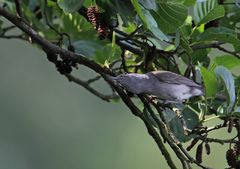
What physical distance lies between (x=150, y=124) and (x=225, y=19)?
47cm

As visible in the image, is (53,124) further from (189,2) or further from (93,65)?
(189,2)

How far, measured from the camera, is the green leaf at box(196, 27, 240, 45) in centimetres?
218

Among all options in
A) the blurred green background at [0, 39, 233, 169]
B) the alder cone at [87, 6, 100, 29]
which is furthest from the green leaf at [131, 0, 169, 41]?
the blurred green background at [0, 39, 233, 169]

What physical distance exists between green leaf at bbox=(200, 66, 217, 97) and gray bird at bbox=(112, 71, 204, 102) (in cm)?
12

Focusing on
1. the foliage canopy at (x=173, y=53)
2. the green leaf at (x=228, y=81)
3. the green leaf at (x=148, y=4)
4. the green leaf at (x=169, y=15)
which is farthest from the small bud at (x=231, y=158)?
the green leaf at (x=148, y=4)

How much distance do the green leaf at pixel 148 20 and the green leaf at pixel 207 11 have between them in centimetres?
24

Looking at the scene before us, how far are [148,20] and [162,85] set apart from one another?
0.39 meters

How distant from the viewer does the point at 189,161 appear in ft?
6.79

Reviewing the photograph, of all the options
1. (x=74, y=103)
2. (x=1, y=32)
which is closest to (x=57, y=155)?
(x=74, y=103)

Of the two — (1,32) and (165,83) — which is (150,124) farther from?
(1,32)

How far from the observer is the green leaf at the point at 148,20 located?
73.1 inches

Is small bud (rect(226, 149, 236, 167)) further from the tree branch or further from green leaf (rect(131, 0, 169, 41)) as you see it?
green leaf (rect(131, 0, 169, 41))

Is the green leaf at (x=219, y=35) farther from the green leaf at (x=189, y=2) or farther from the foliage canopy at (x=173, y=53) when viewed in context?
the green leaf at (x=189, y=2)

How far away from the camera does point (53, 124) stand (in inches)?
331
